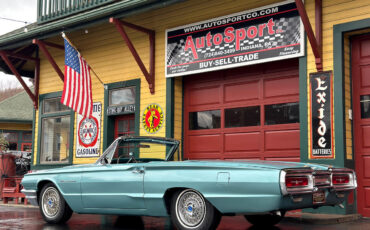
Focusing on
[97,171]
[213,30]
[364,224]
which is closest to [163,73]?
[213,30]

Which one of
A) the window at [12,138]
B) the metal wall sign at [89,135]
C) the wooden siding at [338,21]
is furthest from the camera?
the window at [12,138]

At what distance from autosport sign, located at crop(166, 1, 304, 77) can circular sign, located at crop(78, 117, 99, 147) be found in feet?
9.86

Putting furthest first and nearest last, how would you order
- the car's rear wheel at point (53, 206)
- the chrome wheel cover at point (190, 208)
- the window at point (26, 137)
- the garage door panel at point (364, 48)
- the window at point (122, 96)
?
the window at point (26, 137)
the window at point (122, 96)
the garage door panel at point (364, 48)
the car's rear wheel at point (53, 206)
the chrome wheel cover at point (190, 208)

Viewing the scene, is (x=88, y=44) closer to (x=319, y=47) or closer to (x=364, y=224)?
(x=319, y=47)

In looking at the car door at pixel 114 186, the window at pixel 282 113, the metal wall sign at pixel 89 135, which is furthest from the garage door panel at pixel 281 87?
the metal wall sign at pixel 89 135

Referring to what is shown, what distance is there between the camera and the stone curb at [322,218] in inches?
319

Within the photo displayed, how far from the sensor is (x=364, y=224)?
26.5 feet

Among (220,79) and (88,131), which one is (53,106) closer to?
(88,131)

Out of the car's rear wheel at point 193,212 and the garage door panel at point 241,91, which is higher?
the garage door panel at point 241,91

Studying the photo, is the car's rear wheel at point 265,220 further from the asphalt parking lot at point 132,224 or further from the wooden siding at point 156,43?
the wooden siding at point 156,43

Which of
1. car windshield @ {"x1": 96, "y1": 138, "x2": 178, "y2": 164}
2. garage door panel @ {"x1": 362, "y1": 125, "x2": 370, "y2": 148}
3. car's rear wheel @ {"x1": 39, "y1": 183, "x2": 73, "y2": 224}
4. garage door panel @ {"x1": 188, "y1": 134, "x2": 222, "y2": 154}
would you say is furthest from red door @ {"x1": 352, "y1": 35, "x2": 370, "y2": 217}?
car's rear wheel @ {"x1": 39, "y1": 183, "x2": 73, "y2": 224}

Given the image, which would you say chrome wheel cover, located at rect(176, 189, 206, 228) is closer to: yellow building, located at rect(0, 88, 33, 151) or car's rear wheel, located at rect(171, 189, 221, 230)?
car's rear wheel, located at rect(171, 189, 221, 230)

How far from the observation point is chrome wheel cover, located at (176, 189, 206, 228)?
6363 mm

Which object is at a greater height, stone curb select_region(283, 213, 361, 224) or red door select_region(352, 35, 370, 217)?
red door select_region(352, 35, 370, 217)
